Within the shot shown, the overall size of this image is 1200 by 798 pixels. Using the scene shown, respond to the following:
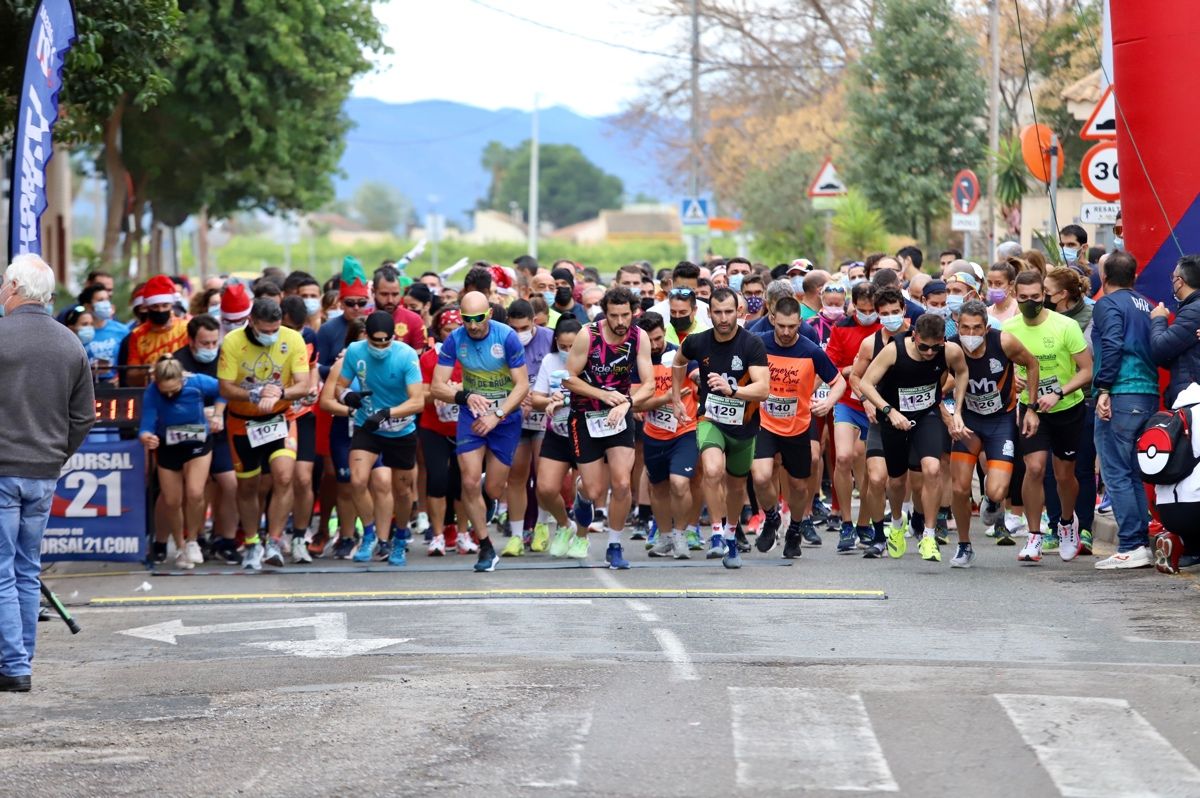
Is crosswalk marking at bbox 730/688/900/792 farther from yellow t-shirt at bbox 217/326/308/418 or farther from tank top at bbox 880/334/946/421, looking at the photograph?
yellow t-shirt at bbox 217/326/308/418

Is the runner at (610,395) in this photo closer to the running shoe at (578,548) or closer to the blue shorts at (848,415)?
the running shoe at (578,548)

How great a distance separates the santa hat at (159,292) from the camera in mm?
14883

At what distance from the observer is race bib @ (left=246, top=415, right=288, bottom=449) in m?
14.2

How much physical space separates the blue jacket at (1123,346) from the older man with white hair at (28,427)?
6.86m

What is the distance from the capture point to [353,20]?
36062 mm

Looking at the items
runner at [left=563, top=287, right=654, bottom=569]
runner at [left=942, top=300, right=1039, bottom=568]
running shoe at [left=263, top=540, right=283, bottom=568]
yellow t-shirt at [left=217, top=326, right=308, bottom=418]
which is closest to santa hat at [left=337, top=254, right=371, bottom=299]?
yellow t-shirt at [left=217, top=326, right=308, bottom=418]

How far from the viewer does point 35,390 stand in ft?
30.8

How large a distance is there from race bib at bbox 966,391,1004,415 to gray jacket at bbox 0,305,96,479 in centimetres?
654

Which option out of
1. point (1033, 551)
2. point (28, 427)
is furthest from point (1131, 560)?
point (28, 427)

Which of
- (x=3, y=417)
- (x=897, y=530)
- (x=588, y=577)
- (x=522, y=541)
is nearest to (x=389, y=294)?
(x=522, y=541)

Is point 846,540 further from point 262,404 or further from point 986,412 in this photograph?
point 262,404

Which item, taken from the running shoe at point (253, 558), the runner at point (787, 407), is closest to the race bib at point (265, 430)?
the running shoe at point (253, 558)

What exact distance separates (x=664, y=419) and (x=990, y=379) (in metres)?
2.38

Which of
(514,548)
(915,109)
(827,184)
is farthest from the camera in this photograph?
(915,109)
